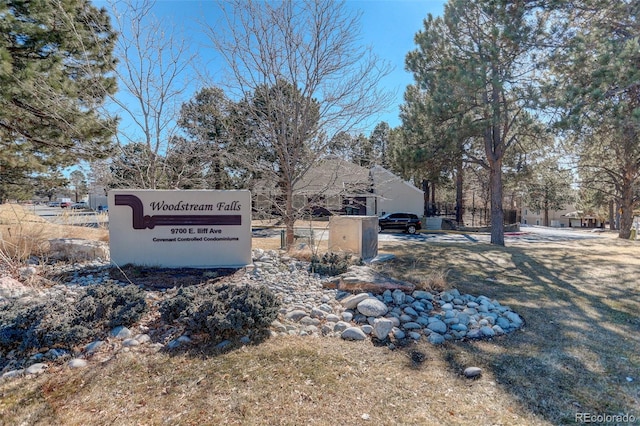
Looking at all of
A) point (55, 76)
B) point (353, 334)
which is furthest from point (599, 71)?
point (55, 76)

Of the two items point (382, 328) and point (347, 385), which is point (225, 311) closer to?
point (347, 385)

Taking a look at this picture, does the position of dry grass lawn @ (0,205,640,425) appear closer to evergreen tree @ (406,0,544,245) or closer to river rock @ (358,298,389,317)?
river rock @ (358,298,389,317)

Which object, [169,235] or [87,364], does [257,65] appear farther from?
[87,364]

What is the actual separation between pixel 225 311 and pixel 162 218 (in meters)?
3.31

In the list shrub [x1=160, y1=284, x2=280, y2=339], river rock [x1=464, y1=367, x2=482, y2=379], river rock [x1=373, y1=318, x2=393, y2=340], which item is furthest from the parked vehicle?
river rock [x1=464, y1=367, x2=482, y2=379]

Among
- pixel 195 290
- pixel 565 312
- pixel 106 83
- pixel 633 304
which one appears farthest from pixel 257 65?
pixel 633 304

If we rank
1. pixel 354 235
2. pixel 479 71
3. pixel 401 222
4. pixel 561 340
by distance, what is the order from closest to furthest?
1. pixel 561 340
2. pixel 354 235
3. pixel 479 71
4. pixel 401 222

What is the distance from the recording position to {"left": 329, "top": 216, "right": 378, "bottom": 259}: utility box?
309 inches

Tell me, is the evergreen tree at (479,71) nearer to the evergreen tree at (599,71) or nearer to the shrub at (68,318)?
the evergreen tree at (599,71)

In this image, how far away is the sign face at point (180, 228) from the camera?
20.0 ft

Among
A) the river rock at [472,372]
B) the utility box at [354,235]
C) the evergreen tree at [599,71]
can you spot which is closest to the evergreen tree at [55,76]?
the utility box at [354,235]

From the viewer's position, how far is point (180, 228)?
247 inches

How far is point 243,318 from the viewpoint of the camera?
11.8 feet
